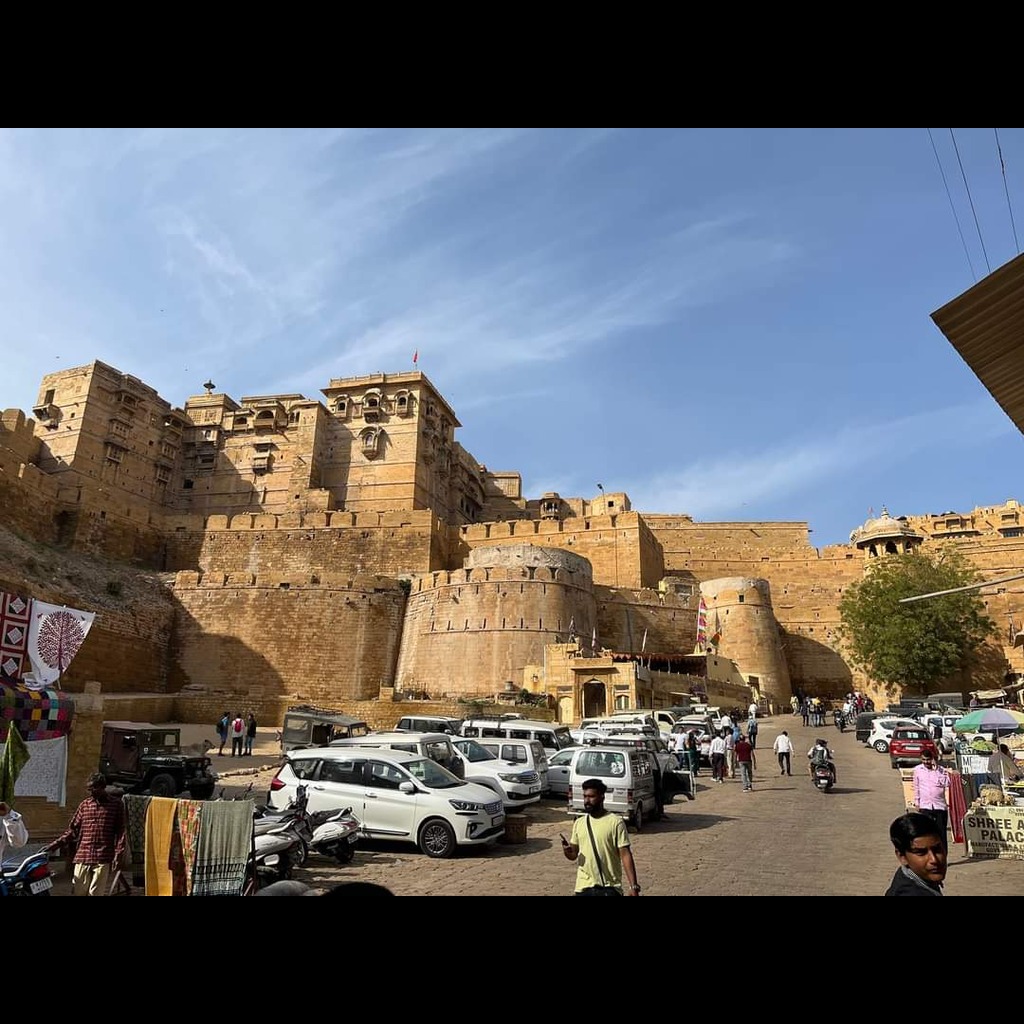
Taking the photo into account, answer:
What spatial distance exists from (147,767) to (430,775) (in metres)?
4.91

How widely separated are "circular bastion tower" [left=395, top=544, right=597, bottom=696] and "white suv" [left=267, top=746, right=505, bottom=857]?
19979 millimetres

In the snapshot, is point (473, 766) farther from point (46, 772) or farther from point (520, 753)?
point (46, 772)

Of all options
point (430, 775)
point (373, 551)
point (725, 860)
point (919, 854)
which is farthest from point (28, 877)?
point (373, 551)

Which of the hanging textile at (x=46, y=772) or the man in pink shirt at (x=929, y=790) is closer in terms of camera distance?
the man in pink shirt at (x=929, y=790)

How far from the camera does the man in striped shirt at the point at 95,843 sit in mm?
5770

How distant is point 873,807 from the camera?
10562 millimetres

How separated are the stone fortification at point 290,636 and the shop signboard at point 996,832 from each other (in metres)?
25.9

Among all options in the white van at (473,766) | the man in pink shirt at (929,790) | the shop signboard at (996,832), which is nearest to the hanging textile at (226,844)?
the white van at (473,766)

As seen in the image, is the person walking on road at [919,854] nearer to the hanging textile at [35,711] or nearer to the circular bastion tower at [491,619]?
the hanging textile at [35,711]

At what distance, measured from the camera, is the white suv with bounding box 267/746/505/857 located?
8.02 meters

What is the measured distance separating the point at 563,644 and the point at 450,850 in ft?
64.8

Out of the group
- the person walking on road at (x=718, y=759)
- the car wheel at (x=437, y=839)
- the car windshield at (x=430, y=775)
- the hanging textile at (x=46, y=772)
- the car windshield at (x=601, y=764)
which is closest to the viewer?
the hanging textile at (x=46, y=772)
